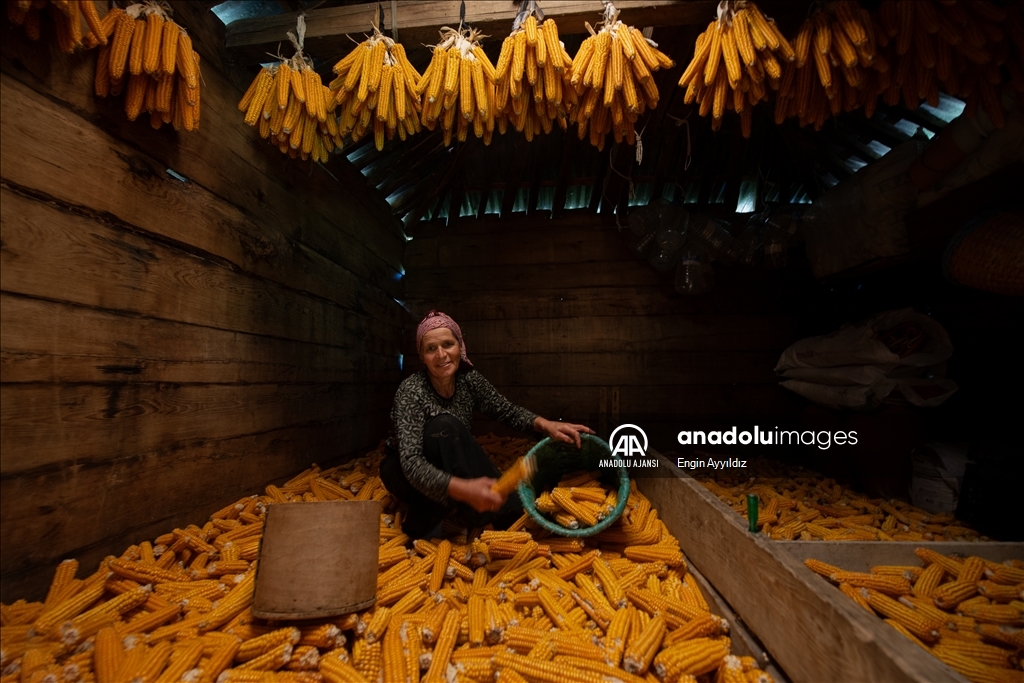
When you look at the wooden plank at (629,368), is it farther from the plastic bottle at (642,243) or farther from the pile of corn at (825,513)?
the pile of corn at (825,513)

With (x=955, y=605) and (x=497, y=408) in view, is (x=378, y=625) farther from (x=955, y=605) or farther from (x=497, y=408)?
A: (x=955, y=605)

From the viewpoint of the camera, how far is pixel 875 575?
82.4 inches

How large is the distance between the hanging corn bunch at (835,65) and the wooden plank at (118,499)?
4.05 m

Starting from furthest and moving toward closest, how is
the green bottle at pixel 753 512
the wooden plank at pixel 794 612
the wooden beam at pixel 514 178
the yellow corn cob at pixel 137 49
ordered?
the wooden beam at pixel 514 178 → the yellow corn cob at pixel 137 49 → the green bottle at pixel 753 512 → the wooden plank at pixel 794 612

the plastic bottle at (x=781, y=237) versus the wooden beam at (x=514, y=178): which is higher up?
the wooden beam at (x=514, y=178)

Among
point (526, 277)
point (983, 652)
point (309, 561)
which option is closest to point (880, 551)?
point (983, 652)

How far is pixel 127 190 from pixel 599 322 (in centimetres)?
452

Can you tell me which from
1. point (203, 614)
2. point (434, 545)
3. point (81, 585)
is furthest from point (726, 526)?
point (81, 585)

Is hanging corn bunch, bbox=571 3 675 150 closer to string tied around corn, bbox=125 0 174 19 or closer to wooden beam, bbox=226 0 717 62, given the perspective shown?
wooden beam, bbox=226 0 717 62

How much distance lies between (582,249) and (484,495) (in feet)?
13.4

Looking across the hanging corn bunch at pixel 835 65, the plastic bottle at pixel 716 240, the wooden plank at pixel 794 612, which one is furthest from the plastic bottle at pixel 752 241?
the wooden plank at pixel 794 612

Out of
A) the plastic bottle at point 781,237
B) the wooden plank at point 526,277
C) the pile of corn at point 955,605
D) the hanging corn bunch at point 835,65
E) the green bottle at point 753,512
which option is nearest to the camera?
the pile of corn at point 955,605

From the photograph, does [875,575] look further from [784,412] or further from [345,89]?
[345,89]

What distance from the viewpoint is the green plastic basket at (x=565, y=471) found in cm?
253
